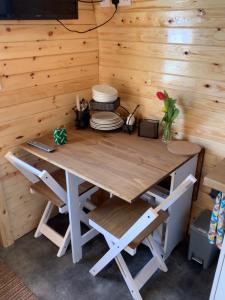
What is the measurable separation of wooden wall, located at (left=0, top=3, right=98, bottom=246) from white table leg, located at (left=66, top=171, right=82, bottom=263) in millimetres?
467

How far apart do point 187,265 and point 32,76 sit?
5.21 ft

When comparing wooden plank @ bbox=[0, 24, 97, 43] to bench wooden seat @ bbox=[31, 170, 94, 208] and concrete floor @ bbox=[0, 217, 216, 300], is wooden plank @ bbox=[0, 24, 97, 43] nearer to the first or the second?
bench wooden seat @ bbox=[31, 170, 94, 208]

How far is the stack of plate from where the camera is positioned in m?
1.91

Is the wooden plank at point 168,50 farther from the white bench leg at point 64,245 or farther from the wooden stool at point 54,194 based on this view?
the white bench leg at point 64,245

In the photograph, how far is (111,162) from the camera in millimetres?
1560

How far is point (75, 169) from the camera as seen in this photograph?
1.48 meters

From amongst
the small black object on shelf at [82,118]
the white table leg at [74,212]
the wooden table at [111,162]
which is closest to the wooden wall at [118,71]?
the small black object on shelf at [82,118]

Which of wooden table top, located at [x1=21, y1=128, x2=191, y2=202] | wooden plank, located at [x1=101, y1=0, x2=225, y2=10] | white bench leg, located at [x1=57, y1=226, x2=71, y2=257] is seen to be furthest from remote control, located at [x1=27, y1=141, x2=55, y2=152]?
wooden plank, located at [x1=101, y1=0, x2=225, y2=10]

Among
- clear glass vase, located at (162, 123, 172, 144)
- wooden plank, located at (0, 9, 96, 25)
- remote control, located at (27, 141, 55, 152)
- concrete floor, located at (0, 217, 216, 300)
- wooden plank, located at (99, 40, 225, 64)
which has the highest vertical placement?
wooden plank, located at (0, 9, 96, 25)

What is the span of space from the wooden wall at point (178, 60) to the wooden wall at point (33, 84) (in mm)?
230

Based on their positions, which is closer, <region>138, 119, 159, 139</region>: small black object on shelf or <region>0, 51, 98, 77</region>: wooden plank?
<region>0, 51, 98, 77</region>: wooden plank

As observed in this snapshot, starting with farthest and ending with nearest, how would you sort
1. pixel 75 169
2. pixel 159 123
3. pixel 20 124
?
1. pixel 159 123
2. pixel 20 124
3. pixel 75 169

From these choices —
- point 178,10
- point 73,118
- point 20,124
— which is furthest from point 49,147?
point 178,10

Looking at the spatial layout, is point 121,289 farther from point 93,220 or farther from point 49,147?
point 49,147
